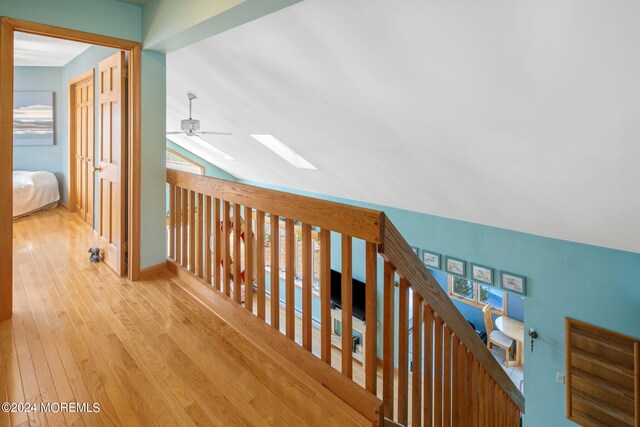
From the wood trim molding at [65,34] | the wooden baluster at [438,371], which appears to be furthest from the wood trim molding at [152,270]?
the wooden baluster at [438,371]

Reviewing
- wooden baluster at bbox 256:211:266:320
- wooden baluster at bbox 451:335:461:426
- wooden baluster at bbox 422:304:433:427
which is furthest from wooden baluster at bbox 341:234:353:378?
wooden baluster at bbox 451:335:461:426

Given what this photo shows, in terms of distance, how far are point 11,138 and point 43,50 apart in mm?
2991

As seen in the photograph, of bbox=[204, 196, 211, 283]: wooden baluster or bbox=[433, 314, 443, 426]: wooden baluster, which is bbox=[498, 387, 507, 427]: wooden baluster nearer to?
bbox=[433, 314, 443, 426]: wooden baluster

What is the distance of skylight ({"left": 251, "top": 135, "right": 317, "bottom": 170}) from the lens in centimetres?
598

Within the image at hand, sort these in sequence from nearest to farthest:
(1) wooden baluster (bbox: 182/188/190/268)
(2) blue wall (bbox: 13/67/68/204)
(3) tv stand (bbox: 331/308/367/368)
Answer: (1) wooden baluster (bbox: 182/188/190/268) < (2) blue wall (bbox: 13/67/68/204) < (3) tv stand (bbox: 331/308/367/368)

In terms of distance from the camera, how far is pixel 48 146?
17.9ft

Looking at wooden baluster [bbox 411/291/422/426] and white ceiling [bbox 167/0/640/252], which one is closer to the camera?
wooden baluster [bbox 411/291/422/426]

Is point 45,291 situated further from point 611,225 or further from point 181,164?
point 181,164

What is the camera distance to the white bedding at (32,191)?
15.7ft

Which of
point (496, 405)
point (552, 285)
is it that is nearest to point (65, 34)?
point (496, 405)

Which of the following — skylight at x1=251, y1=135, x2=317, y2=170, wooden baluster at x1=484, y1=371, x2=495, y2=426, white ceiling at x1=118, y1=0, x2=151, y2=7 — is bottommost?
wooden baluster at x1=484, y1=371, x2=495, y2=426

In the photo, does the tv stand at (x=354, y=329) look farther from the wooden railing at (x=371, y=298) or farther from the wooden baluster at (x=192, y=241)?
the wooden baluster at (x=192, y=241)

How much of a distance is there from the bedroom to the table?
23.3 ft

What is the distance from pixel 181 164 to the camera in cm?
1034
